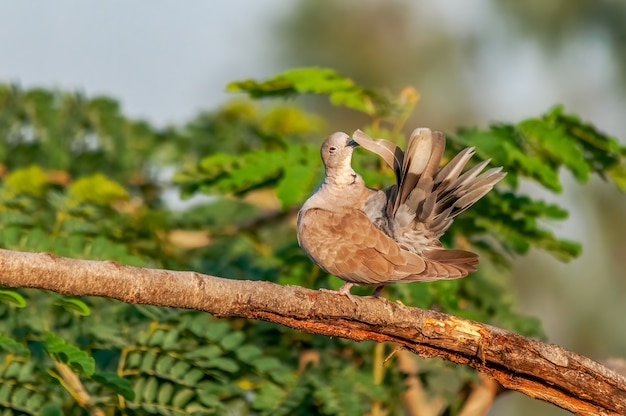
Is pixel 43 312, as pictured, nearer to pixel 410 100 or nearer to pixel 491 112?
pixel 410 100

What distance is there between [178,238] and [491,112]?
1032 centimetres

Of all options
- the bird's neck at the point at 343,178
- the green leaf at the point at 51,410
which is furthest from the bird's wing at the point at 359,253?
the green leaf at the point at 51,410

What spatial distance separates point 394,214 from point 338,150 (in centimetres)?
47

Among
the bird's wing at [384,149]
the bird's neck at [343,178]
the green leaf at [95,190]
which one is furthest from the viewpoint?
the green leaf at [95,190]

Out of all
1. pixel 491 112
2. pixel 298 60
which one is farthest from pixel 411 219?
pixel 298 60

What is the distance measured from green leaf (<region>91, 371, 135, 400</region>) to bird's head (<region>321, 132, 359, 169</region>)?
4.71ft

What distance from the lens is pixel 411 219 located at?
14.4ft

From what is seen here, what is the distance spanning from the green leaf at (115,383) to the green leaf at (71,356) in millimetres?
167

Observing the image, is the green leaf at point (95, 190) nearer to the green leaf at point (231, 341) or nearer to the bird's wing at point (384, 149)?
the green leaf at point (231, 341)

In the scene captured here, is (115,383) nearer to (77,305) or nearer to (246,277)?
(77,305)

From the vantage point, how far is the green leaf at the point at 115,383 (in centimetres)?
429

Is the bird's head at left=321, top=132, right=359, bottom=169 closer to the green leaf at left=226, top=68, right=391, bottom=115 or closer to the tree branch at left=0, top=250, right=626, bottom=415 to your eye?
the green leaf at left=226, top=68, right=391, bottom=115

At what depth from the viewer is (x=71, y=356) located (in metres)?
4.10

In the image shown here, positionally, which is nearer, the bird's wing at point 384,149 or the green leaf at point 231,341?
the bird's wing at point 384,149
